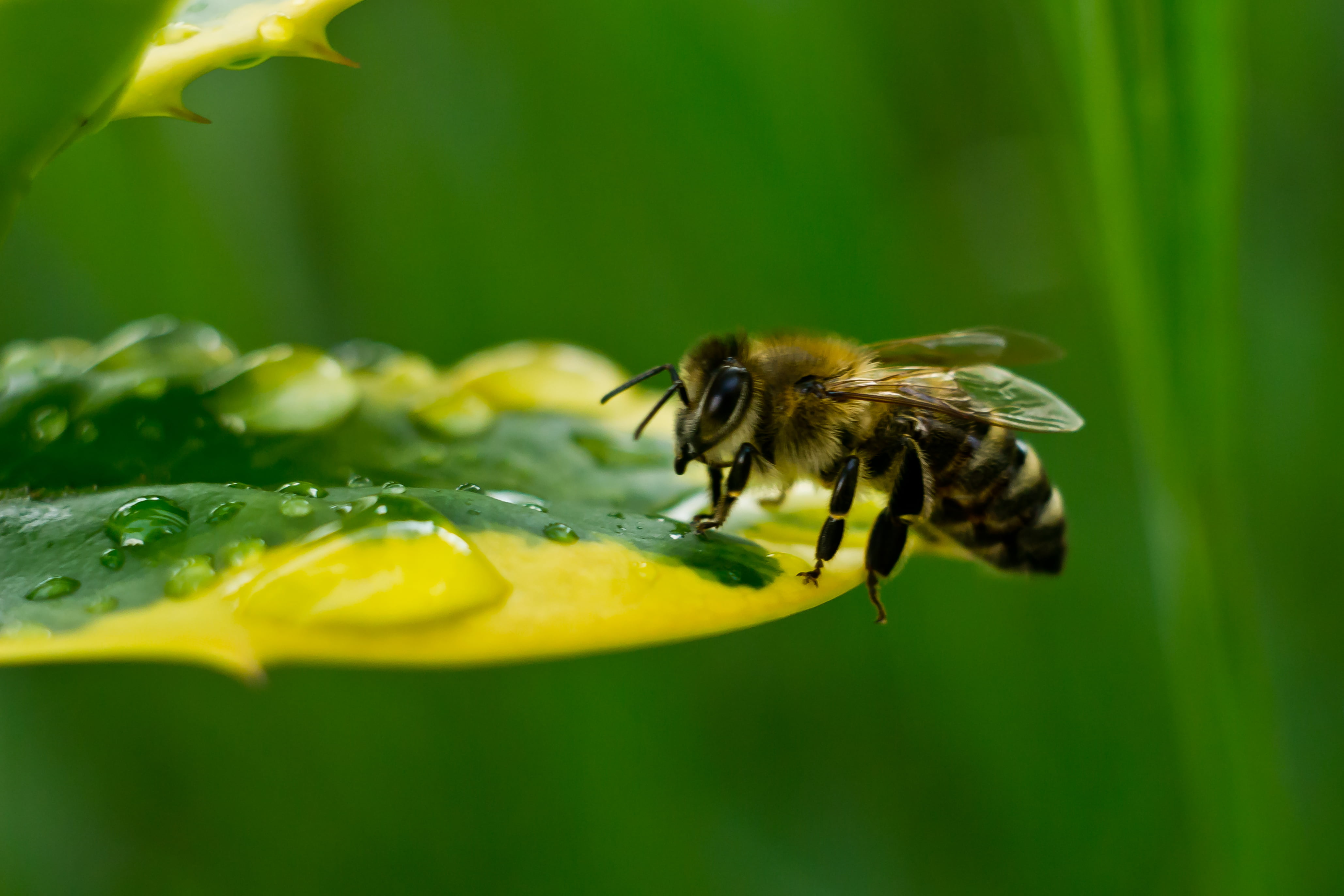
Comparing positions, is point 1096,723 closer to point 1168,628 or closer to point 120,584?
point 1168,628

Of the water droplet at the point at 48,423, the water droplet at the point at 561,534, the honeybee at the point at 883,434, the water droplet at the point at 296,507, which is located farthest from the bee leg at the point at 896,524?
the water droplet at the point at 48,423

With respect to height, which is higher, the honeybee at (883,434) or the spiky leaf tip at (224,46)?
the spiky leaf tip at (224,46)

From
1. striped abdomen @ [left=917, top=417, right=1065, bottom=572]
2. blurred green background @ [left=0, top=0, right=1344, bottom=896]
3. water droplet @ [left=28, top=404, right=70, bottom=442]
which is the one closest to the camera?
water droplet @ [left=28, top=404, right=70, bottom=442]

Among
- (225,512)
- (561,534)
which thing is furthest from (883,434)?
(225,512)

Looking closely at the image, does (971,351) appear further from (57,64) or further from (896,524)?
(57,64)

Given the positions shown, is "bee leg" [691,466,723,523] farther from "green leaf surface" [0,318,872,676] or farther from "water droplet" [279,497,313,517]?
"water droplet" [279,497,313,517]

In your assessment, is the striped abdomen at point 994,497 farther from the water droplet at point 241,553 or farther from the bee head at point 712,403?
the water droplet at point 241,553

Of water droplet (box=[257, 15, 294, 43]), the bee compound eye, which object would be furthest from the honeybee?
water droplet (box=[257, 15, 294, 43])
